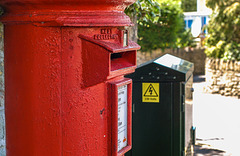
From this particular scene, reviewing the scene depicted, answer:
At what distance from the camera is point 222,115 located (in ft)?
33.7

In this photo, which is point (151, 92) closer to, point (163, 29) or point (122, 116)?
point (122, 116)

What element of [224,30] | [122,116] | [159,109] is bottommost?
[159,109]

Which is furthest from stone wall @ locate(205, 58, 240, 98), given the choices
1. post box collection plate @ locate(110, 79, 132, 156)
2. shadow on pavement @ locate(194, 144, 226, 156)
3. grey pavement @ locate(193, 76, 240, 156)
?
post box collection plate @ locate(110, 79, 132, 156)

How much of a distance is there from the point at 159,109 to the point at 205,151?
3.51 metres

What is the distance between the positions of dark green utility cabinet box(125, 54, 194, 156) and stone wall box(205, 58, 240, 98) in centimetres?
856

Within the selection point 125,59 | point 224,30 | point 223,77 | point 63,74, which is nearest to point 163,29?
point 224,30

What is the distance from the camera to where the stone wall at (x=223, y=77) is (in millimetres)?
12312

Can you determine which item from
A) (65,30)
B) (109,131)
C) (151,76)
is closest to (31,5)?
(65,30)

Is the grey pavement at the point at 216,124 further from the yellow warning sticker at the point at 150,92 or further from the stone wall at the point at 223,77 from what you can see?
the yellow warning sticker at the point at 150,92

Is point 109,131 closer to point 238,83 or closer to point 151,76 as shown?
point 151,76

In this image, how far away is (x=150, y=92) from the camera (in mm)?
4133

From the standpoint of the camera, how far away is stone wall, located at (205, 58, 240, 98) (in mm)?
12312

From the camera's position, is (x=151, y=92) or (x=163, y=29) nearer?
(x=151, y=92)

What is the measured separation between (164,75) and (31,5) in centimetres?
239
